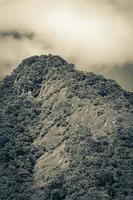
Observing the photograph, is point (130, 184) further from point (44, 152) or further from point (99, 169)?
point (44, 152)

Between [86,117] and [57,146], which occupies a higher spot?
[86,117]

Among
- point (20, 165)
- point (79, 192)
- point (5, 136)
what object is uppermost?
point (5, 136)

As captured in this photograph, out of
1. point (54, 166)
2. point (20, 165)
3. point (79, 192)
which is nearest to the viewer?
point (79, 192)

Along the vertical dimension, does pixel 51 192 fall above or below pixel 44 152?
below

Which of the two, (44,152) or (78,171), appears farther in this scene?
(44,152)

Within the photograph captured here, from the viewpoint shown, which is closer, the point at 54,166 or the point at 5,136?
the point at 54,166

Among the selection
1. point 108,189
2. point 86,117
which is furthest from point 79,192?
point 86,117

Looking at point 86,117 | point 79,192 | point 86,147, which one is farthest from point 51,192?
point 86,117

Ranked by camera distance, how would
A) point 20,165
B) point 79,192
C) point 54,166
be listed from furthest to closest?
point 20,165 → point 54,166 → point 79,192

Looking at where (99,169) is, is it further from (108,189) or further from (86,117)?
(86,117)
